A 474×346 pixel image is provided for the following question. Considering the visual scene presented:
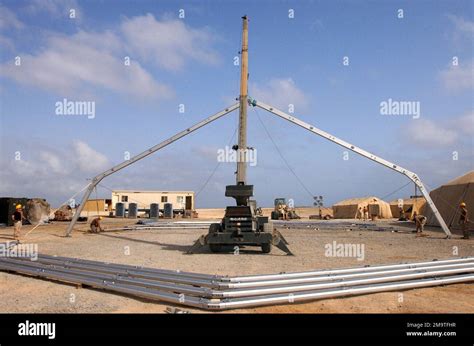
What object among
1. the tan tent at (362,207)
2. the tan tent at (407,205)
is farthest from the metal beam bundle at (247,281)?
the tan tent at (362,207)

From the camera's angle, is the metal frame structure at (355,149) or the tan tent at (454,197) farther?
the tan tent at (454,197)

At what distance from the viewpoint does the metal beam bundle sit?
716cm

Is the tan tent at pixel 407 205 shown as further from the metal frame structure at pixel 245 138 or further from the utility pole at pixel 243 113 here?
the utility pole at pixel 243 113

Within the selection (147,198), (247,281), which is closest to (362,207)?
(147,198)

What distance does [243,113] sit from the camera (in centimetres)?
1972

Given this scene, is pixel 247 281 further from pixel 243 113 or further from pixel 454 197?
pixel 454 197

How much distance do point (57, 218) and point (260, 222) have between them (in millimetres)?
29033

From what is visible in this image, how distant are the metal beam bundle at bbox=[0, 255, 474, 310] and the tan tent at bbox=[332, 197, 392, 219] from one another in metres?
38.8

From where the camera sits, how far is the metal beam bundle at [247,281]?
23.5 ft

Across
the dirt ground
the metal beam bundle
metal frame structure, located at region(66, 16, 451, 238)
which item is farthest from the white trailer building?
the metal beam bundle

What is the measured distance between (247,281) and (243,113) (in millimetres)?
13091

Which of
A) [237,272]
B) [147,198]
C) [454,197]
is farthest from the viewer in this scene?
[147,198]

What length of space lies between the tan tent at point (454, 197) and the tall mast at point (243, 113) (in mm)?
16925
